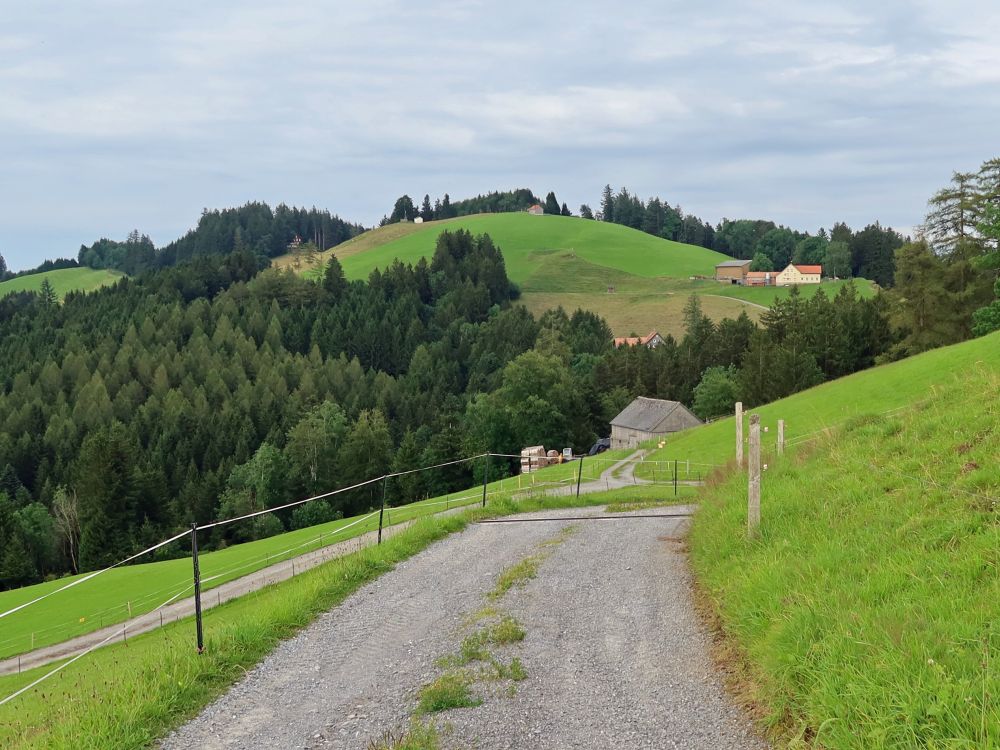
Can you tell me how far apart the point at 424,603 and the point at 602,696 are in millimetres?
4887

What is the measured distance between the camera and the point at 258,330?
174125 millimetres

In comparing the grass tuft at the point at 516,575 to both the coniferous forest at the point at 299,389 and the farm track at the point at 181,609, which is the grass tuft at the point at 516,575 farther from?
the coniferous forest at the point at 299,389

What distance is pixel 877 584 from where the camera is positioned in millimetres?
8195

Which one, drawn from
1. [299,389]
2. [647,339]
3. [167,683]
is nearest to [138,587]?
[167,683]

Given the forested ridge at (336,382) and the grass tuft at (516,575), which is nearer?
the grass tuft at (516,575)

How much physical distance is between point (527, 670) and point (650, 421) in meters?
74.9

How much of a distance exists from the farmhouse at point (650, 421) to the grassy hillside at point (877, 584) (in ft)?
213

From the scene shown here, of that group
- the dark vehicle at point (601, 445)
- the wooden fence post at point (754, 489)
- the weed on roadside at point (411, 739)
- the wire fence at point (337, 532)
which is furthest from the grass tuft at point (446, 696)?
the dark vehicle at point (601, 445)

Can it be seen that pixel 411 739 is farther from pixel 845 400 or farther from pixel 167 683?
pixel 845 400

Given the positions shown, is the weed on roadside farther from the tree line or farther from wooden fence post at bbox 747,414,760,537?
the tree line

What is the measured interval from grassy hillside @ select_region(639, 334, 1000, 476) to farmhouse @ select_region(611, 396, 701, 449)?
19983 millimetres

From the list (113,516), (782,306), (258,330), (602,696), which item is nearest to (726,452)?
(602,696)

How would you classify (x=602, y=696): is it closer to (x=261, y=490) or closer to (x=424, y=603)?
(x=424, y=603)

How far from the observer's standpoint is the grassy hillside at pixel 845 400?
4375cm
